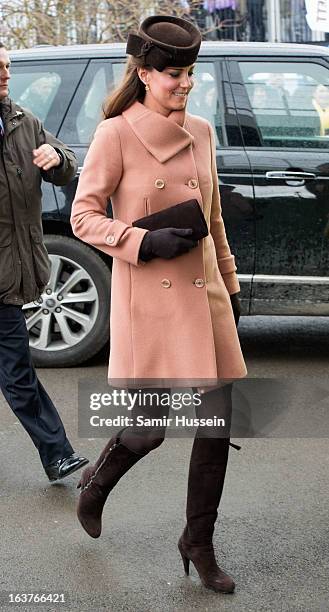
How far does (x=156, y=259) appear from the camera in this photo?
145 inches

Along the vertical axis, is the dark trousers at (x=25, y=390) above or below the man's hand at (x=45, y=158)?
below

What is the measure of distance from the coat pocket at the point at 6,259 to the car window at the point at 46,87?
220 cm

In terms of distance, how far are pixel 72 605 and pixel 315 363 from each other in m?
3.33

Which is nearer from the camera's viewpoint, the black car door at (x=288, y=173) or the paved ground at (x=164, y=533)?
the paved ground at (x=164, y=533)

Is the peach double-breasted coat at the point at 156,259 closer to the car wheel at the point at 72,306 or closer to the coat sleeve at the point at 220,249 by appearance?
the coat sleeve at the point at 220,249

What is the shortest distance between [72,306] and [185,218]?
124 inches

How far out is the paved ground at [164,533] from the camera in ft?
12.6

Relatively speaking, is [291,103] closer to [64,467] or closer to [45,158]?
[45,158]

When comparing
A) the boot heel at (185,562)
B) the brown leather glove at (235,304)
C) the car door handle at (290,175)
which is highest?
the brown leather glove at (235,304)

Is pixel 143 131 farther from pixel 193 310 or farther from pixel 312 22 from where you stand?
pixel 312 22

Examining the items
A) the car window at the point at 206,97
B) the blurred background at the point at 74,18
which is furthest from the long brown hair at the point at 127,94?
the blurred background at the point at 74,18

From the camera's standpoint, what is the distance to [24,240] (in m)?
4.65

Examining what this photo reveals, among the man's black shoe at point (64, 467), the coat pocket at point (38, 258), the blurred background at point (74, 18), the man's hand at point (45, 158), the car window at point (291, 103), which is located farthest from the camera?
the blurred background at point (74, 18)

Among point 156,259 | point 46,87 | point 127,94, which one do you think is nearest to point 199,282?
point 156,259
